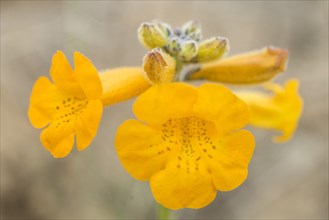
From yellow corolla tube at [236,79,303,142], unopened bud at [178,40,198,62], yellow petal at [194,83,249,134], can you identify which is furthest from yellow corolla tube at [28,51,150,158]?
yellow corolla tube at [236,79,303,142]

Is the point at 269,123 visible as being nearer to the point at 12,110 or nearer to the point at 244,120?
the point at 244,120

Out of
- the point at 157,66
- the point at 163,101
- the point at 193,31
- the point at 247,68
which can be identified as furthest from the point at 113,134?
the point at 163,101

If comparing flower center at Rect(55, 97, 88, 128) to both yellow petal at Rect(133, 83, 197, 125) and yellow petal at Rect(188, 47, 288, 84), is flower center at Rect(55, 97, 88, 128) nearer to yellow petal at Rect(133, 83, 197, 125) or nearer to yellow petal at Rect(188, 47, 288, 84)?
yellow petal at Rect(133, 83, 197, 125)

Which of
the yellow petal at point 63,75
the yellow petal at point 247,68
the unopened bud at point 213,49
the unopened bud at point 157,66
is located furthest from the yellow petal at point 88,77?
the yellow petal at point 247,68

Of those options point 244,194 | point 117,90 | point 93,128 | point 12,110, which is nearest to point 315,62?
point 244,194

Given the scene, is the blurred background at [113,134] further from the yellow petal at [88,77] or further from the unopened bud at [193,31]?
the yellow petal at [88,77]

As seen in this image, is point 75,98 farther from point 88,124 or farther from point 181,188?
point 181,188
